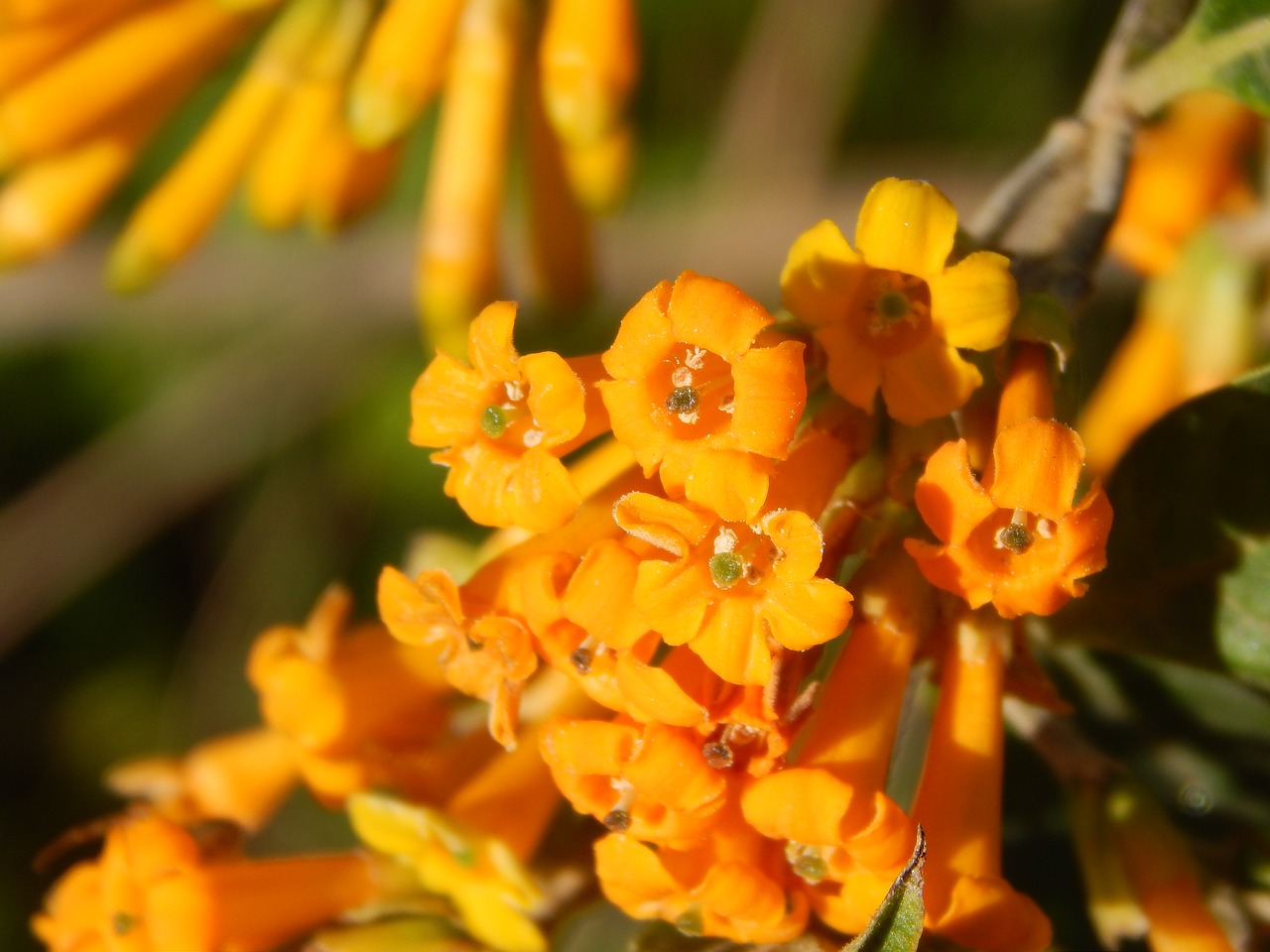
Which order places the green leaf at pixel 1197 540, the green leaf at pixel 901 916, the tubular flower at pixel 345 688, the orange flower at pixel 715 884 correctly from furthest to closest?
the tubular flower at pixel 345 688 → the green leaf at pixel 1197 540 → the orange flower at pixel 715 884 → the green leaf at pixel 901 916

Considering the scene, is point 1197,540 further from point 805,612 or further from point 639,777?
point 639,777

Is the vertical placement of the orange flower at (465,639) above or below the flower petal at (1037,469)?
below

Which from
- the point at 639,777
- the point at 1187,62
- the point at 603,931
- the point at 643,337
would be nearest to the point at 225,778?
the point at 603,931

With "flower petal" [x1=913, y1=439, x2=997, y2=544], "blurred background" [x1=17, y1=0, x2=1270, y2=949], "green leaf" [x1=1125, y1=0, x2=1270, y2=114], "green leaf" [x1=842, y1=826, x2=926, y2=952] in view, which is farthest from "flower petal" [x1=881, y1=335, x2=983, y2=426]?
"blurred background" [x1=17, y1=0, x2=1270, y2=949]

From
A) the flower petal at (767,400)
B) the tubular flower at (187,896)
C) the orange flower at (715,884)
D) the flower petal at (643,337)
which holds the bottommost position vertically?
→ the tubular flower at (187,896)

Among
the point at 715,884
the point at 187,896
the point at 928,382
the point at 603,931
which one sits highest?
the point at 928,382

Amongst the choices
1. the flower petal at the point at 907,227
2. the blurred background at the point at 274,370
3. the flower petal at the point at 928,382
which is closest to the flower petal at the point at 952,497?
the flower petal at the point at 928,382

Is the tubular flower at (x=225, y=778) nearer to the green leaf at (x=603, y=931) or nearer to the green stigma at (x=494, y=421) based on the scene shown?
the green leaf at (x=603, y=931)
